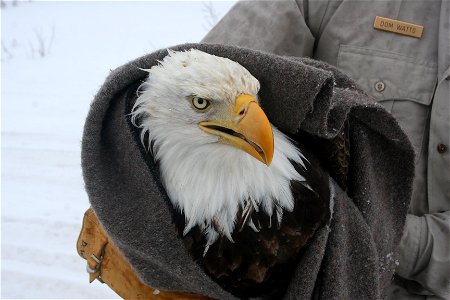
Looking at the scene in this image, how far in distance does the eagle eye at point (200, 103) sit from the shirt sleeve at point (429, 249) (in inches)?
29.9

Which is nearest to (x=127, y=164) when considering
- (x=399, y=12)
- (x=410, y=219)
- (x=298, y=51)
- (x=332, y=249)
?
(x=332, y=249)

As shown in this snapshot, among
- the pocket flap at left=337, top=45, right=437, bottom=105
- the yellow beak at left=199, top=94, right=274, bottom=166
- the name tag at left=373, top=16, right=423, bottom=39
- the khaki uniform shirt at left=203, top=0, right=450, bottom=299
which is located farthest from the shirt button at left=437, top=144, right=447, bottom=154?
the yellow beak at left=199, top=94, right=274, bottom=166

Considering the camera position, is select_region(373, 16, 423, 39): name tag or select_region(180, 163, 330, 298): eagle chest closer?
select_region(180, 163, 330, 298): eagle chest

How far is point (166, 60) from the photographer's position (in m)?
1.08

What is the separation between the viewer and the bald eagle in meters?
1.04

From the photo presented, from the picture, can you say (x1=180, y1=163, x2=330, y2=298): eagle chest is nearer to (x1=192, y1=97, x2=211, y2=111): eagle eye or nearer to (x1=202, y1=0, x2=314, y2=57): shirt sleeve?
(x1=192, y1=97, x2=211, y2=111): eagle eye

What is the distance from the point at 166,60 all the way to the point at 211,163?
10.2 inches

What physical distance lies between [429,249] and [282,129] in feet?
2.06

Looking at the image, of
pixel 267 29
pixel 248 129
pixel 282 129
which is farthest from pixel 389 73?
pixel 248 129

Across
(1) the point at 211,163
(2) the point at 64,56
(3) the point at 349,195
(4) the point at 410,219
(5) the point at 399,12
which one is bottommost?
(2) the point at 64,56

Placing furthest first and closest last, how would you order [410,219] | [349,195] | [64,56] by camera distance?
[64,56] → [410,219] → [349,195]

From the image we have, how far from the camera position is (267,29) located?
4.83 feet

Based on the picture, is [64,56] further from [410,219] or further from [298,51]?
[410,219]

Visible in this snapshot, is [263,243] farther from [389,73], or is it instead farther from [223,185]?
[389,73]
